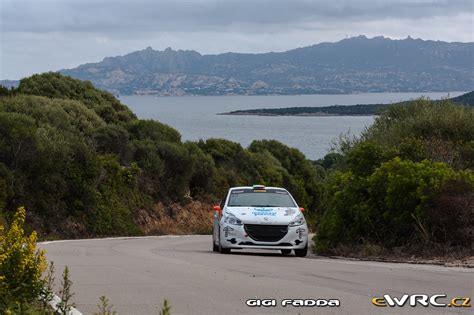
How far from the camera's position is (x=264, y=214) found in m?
18.8

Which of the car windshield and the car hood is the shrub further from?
the car windshield

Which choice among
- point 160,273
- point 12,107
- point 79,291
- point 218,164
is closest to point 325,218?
point 160,273

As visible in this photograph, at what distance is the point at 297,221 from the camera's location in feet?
61.9

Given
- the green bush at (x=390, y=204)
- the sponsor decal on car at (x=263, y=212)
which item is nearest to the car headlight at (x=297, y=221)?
the sponsor decal on car at (x=263, y=212)

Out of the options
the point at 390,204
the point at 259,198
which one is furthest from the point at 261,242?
the point at 390,204

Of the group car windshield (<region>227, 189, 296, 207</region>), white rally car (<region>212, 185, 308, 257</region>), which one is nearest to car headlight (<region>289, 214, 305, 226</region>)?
white rally car (<region>212, 185, 308, 257</region>)

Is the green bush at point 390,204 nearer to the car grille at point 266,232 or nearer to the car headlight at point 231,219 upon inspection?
the car grille at point 266,232

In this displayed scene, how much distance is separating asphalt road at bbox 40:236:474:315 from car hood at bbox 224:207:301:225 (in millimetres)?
1465

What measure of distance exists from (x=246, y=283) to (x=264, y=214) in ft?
21.0

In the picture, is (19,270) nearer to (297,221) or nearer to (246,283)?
(246,283)

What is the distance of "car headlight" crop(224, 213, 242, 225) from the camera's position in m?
18.7

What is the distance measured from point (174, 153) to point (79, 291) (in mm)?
38044

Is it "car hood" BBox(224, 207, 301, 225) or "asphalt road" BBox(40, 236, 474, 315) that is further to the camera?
"car hood" BBox(224, 207, 301, 225)

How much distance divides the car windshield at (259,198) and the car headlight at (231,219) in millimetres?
693
